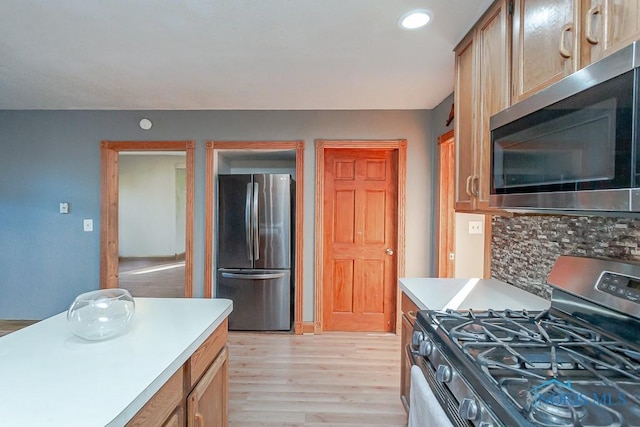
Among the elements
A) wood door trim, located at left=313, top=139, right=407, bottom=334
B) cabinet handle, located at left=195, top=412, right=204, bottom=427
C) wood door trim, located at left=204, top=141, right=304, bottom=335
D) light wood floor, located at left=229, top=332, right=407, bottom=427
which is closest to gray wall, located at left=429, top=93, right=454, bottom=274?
wood door trim, located at left=313, top=139, right=407, bottom=334

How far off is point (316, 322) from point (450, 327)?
7.39 ft

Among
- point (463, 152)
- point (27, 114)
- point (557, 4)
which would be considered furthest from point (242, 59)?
point (27, 114)

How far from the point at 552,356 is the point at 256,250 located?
8.86ft

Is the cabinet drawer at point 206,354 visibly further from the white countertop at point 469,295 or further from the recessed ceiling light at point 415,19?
the recessed ceiling light at point 415,19

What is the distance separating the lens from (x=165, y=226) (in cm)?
716

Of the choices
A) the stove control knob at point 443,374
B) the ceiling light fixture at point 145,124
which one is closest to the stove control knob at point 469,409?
the stove control knob at point 443,374

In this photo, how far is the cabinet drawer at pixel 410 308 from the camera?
1.66 metres

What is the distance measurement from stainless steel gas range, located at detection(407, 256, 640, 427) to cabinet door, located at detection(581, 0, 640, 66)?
0.69 m

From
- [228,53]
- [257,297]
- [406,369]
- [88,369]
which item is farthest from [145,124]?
[406,369]

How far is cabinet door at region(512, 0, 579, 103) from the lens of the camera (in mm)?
1016

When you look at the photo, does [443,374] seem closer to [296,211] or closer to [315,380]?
[315,380]

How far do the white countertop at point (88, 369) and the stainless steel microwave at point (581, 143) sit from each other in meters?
1.27

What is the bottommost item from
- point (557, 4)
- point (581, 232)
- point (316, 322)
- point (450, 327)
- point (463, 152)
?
point (316, 322)

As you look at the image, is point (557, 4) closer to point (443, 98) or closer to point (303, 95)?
point (443, 98)
